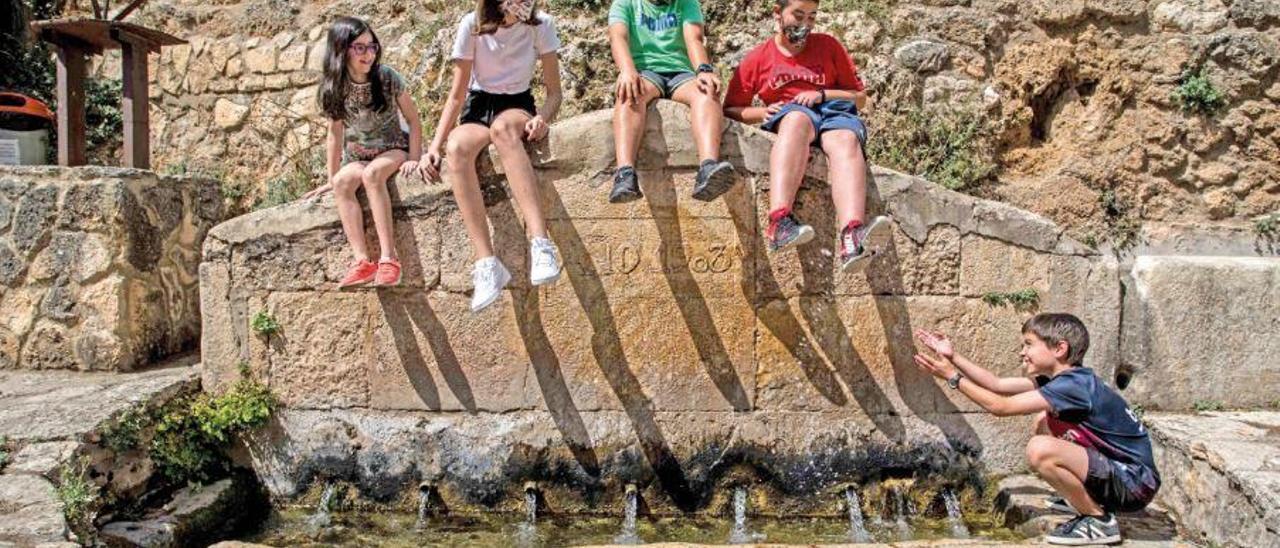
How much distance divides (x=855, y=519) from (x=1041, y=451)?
3.20ft

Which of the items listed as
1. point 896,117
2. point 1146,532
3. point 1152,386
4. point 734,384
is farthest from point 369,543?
point 896,117

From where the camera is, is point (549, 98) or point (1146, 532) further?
point (549, 98)

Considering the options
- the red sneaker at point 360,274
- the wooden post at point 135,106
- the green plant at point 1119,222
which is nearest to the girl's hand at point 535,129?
the red sneaker at point 360,274

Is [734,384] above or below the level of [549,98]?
below

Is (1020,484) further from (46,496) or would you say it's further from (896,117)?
(46,496)

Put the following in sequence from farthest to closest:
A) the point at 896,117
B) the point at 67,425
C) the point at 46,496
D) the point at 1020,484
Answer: the point at 896,117 → the point at 1020,484 → the point at 67,425 → the point at 46,496

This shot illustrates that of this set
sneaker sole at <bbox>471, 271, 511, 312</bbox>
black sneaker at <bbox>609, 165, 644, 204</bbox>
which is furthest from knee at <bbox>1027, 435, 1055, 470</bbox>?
sneaker sole at <bbox>471, 271, 511, 312</bbox>

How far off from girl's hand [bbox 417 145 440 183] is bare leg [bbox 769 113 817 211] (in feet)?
4.95

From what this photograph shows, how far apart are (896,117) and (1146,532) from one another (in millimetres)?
3499

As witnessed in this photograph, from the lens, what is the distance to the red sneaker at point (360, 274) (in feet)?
13.8

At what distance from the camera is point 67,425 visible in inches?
156

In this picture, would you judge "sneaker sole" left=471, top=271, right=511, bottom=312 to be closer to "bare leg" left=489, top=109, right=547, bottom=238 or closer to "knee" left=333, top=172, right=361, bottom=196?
"bare leg" left=489, top=109, right=547, bottom=238

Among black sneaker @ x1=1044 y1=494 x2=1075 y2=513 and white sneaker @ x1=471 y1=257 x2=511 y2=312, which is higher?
white sneaker @ x1=471 y1=257 x2=511 y2=312

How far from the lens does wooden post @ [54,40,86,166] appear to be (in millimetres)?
5273
